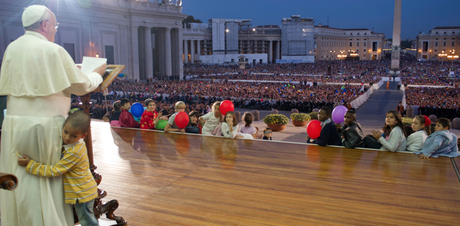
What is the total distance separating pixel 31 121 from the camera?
8.24ft

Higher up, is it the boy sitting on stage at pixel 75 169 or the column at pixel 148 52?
the column at pixel 148 52

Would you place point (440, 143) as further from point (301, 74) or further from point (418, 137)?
point (301, 74)

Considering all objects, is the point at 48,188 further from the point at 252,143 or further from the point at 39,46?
the point at 252,143

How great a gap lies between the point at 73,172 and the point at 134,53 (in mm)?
36159

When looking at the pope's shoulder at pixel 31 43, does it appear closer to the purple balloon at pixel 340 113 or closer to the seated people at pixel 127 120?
the seated people at pixel 127 120

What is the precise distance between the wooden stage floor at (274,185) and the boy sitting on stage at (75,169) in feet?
2.35

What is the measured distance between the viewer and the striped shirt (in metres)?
2.52

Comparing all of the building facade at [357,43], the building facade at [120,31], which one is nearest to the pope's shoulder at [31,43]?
the building facade at [120,31]

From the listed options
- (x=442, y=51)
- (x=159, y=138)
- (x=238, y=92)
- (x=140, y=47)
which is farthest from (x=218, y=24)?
(x=159, y=138)

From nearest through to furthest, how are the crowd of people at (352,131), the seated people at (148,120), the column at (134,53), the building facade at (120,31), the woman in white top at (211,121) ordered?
the crowd of people at (352,131) → the woman in white top at (211,121) → the seated people at (148,120) → the building facade at (120,31) → the column at (134,53)

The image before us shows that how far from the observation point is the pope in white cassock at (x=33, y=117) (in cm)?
252

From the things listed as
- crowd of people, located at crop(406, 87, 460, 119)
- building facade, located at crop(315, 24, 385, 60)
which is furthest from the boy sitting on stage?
building facade, located at crop(315, 24, 385, 60)

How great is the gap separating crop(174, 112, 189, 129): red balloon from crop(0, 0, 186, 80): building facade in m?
23.3

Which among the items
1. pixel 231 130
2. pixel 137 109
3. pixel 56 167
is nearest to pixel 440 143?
pixel 231 130
